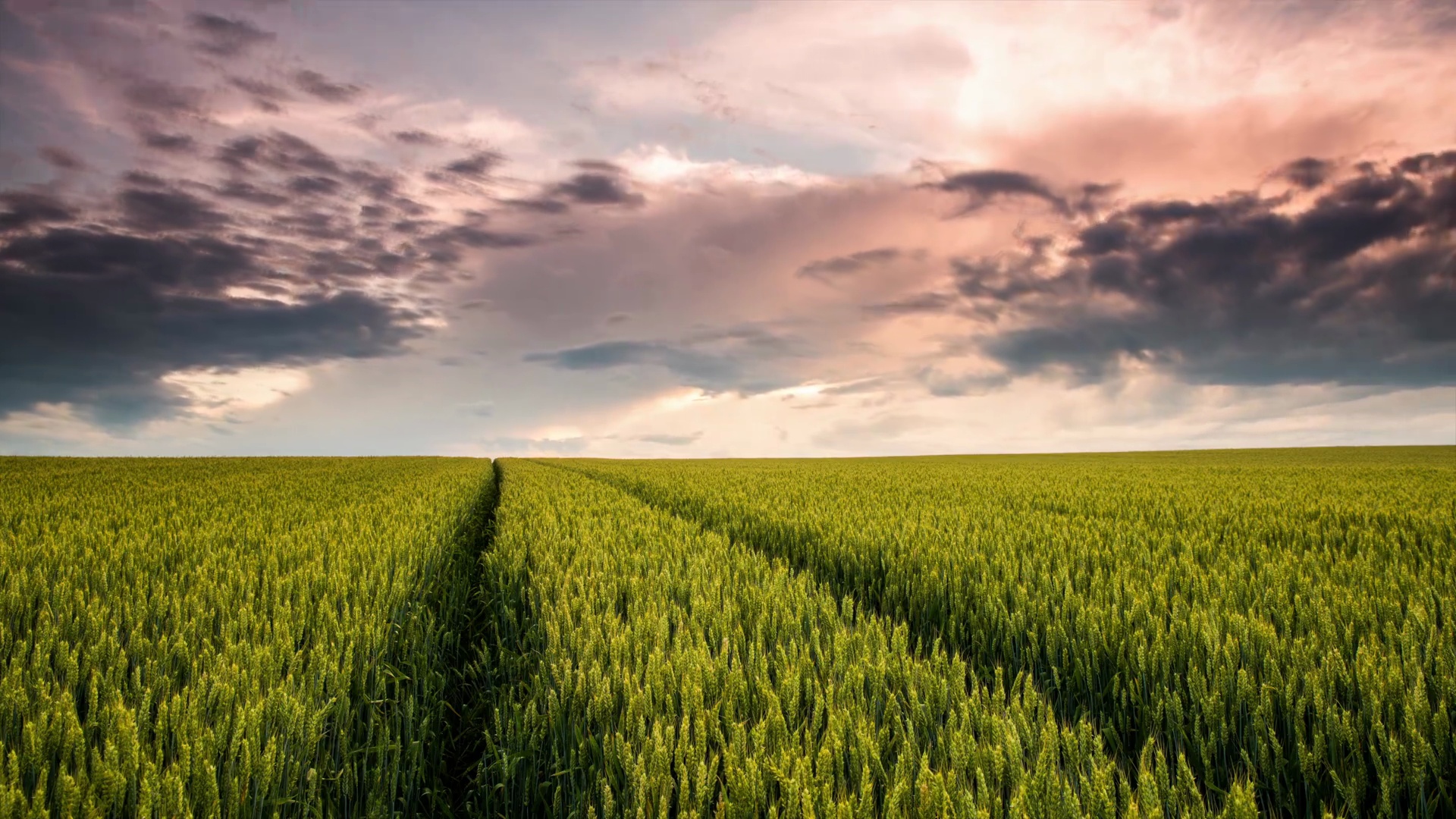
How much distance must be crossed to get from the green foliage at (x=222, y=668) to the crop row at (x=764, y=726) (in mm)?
474

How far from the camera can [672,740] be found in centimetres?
215

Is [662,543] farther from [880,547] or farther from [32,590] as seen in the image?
[32,590]

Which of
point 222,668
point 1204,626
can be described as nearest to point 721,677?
point 222,668

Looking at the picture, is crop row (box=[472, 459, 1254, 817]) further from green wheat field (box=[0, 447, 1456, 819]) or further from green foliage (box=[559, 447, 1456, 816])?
green foliage (box=[559, 447, 1456, 816])

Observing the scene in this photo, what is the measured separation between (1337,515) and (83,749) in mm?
11617

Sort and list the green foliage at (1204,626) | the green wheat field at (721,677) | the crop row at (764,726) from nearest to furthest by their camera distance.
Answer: the crop row at (764,726)
the green wheat field at (721,677)
the green foliage at (1204,626)

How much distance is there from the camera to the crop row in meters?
1.90

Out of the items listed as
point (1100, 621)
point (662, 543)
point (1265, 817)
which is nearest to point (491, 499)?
point (662, 543)

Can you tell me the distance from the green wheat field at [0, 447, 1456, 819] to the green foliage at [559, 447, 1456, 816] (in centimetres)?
2

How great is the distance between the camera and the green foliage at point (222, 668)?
2.12m

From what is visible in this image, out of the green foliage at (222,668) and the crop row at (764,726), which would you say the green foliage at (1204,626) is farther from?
the green foliage at (222,668)

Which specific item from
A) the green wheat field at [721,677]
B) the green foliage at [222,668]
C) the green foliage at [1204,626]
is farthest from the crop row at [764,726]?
the green foliage at [222,668]

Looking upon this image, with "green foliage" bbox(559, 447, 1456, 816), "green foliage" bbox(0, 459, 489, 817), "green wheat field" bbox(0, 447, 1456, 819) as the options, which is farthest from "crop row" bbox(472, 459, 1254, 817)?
"green foliage" bbox(0, 459, 489, 817)

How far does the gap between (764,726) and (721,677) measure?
1.89ft
